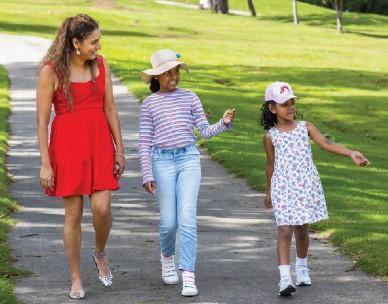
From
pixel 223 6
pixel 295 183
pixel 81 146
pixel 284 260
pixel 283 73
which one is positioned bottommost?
pixel 223 6

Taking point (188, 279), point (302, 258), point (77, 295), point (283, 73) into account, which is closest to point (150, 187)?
point (188, 279)

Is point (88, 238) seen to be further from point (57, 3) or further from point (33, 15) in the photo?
point (57, 3)

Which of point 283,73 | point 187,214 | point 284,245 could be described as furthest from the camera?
point 283,73

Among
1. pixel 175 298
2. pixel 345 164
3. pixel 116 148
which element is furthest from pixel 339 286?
pixel 345 164

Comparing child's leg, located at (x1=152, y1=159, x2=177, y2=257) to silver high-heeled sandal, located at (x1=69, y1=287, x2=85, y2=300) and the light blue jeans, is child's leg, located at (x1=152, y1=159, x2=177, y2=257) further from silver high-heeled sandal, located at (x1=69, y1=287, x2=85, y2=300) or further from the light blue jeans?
silver high-heeled sandal, located at (x1=69, y1=287, x2=85, y2=300)

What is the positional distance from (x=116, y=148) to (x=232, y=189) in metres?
5.00

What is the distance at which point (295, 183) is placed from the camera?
7.79 meters

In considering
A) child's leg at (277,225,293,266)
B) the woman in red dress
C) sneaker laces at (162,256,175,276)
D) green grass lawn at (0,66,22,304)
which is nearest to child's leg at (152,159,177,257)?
Answer: sneaker laces at (162,256,175,276)

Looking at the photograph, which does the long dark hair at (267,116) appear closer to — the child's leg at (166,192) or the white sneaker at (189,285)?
the child's leg at (166,192)

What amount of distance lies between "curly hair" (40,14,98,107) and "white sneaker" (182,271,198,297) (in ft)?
4.54

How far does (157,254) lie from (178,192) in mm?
1287

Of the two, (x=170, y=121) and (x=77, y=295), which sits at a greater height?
(x=170, y=121)

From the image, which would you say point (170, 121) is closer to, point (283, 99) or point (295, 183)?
point (283, 99)

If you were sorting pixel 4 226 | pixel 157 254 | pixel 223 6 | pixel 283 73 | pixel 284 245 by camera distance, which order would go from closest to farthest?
pixel 284 245 → pixel 157 254 → pixel 4 226 → pixel 283 73 → pixel 223 6
